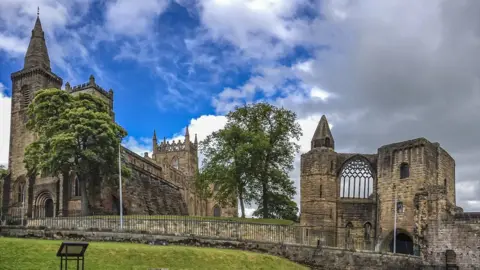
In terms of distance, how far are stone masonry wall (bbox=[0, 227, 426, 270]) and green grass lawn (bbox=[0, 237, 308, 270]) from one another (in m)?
3.65

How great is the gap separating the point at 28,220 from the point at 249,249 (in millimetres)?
14813

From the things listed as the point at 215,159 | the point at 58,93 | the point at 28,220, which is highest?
the point at 58,93

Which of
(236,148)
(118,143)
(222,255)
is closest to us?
(222,255)

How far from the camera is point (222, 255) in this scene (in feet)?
93.1

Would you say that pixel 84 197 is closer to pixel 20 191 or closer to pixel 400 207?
pixel 20 191

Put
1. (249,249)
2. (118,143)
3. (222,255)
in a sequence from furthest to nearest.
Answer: (118,143) < (249,249) < (222,255)

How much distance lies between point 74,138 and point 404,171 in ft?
87.4

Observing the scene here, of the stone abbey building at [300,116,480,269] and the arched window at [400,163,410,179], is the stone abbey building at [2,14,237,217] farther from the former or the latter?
the arched window at [400,163,410,179]

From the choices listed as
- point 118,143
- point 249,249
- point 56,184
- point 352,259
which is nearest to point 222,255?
point 249,249

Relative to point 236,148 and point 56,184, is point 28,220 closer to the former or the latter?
point 56,184

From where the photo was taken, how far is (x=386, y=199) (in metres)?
44.9

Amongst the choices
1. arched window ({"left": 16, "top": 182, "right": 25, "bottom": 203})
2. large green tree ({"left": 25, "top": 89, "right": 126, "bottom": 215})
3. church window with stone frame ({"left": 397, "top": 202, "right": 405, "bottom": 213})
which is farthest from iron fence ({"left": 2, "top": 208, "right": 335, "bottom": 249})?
arched window ({"left": 16, "top": 182, "right": 25, "bottom": 203})

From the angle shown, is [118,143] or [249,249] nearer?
[249,249]

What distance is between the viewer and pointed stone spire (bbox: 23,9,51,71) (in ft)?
191
